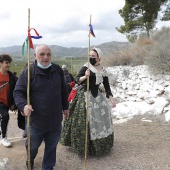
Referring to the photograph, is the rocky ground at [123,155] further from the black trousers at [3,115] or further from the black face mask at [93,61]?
the black face mask at [93,61]

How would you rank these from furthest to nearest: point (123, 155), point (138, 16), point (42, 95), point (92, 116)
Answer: point (138, 16) → point (123, 155) → point (92, 116) → point (42, 95)

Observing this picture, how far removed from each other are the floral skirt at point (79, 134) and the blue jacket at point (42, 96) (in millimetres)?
849

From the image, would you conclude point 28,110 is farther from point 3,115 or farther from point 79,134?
point 3,115

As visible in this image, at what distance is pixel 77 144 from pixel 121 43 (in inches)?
318

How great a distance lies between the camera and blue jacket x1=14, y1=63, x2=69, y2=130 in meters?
2.69

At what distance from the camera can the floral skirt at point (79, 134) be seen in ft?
11.9

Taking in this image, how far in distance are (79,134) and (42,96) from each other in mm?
1215

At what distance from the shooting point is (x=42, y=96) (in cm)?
271

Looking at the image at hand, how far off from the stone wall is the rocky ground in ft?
4.37

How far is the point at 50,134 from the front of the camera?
2.96m

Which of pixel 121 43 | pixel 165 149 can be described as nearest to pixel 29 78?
pixel 165 149

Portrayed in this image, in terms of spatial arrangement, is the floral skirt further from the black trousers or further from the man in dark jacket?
→ the black trousers

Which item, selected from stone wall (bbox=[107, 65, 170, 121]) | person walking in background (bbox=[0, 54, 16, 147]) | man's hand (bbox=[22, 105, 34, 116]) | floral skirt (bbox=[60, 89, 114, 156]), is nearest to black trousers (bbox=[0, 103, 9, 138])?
person walking in background (bbox=[0, 54, 16, 147])

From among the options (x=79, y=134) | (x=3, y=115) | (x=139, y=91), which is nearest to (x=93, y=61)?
(x=79, y=134)
